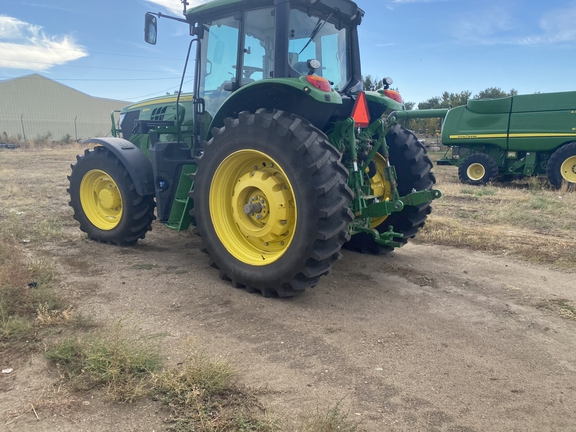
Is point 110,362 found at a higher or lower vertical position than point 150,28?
lower

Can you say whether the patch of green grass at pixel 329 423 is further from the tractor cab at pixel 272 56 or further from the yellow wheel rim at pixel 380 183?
the yellow wheel rim at pixel 380 183

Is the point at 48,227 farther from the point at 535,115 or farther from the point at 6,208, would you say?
the point at 535,115

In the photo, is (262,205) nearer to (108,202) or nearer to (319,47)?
(319,47)

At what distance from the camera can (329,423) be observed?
214 cm

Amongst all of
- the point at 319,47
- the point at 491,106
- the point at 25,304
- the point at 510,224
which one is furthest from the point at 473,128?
the point at 25,304

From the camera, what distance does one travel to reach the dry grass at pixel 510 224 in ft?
18.4

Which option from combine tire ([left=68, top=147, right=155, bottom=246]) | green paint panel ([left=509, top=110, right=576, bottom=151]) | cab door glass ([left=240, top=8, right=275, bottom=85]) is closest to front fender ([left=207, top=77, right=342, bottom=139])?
cab door glass ([left=240, top=8, right=275, bottom=85])

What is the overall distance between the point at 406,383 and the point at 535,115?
38.7ft

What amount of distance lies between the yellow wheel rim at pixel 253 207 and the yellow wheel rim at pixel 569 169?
34.1 feet

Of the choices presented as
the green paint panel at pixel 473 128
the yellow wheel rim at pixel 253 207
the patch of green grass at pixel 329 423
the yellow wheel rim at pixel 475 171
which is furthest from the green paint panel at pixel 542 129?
the patch of green grass at pixel 329 423

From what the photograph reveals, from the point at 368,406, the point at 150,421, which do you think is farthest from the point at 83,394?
the point at 368,406

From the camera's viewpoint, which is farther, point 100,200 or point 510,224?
point 510,224

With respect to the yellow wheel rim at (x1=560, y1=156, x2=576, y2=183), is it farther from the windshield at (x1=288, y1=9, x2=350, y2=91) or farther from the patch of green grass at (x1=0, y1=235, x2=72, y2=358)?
the patch of green grass at (x1=0, y1=235, x2=72, y2=358)

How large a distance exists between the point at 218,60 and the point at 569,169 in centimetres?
1047
